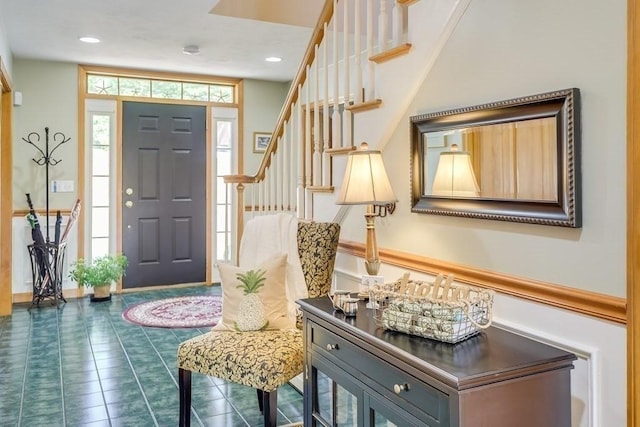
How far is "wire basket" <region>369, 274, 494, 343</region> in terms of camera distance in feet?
4.77

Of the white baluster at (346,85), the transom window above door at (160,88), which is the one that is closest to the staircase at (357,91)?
the white baluster at (346,85)

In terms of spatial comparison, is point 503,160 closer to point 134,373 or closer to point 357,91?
point 357,91

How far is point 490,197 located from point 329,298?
0.74m

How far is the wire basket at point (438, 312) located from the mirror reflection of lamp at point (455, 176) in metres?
0.38

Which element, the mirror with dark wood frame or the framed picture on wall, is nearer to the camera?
the mirror with dark wood frame

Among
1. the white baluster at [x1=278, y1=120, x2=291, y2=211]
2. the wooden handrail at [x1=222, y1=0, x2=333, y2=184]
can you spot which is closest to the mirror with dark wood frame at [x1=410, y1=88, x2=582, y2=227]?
the wooden handrail at [x1=222, y1=0, x2=333, y2=184]

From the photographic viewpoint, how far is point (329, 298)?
209cm

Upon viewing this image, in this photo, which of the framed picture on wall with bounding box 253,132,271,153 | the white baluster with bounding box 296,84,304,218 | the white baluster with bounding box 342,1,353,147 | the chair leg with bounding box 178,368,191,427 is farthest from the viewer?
the framed picture on wall with bounding box 253,132,271,153

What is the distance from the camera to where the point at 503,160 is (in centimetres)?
169

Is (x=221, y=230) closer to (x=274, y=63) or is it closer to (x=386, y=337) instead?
(x=274, y=63)

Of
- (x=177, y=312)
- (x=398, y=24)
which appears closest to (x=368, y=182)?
(x=398, y=24)

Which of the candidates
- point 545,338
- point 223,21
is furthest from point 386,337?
point 223,21

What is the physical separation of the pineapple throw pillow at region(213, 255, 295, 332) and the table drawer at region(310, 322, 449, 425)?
0.55m

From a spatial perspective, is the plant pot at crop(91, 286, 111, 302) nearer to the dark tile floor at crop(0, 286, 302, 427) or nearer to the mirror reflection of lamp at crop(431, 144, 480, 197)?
the dark tile floor at crop(0, 286, 302, 427)
